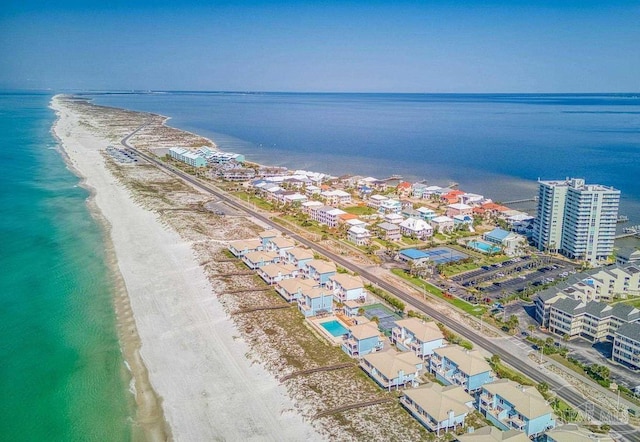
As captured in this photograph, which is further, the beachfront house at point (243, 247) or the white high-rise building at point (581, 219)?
the white high-rise building at point (581, 219)

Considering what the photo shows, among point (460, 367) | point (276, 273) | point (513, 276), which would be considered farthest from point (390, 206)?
point (460, 367)

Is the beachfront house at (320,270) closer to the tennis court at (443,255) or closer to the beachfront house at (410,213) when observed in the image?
the tennis court at (443,255)

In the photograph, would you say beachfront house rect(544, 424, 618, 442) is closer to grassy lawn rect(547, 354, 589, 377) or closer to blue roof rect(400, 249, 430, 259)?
grassy lawn rect(547, 354, 589, 377)

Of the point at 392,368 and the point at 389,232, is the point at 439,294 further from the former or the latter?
the point at 389,232

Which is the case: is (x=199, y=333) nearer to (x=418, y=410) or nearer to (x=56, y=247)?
(x=418, y=410)

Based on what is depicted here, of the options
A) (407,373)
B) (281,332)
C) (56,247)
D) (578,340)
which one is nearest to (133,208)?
(56,247)

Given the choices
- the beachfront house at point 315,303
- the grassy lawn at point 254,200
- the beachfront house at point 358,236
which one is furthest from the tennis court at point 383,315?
the grassy lawn at point 254,200

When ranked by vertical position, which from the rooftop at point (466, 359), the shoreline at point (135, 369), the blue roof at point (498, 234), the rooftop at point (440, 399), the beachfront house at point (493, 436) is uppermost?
the blue roof at point (498, 234)

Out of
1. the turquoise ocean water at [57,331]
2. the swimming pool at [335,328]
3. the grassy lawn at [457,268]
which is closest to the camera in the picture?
the turquoise ocean water at [57,331]
